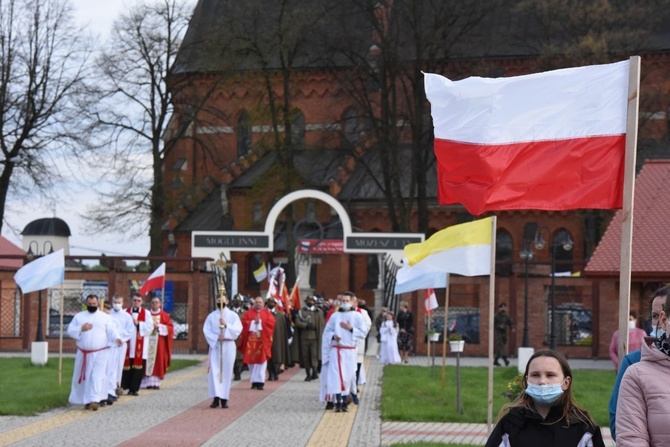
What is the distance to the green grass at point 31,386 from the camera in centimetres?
1938

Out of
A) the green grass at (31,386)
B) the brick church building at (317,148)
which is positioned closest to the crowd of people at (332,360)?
the green grass at (31,386)

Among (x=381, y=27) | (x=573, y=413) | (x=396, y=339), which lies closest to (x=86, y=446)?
(x=573, y=413)

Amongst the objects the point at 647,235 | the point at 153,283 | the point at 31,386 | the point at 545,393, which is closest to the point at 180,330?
the point at 153,283

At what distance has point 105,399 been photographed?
20.6 metres

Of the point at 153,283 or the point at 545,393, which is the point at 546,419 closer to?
the point at 545,393

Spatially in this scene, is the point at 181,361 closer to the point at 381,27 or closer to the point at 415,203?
the point at 381,27

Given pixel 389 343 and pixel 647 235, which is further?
pixel 389 343

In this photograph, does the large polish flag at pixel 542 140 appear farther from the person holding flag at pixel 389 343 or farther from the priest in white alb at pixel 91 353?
the person holding flag at pixel 389 343

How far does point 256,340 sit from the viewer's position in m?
25.7

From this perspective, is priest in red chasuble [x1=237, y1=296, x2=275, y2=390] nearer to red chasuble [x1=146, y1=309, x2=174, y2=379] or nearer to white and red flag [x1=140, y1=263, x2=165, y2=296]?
red chasuble [x1=146, y1=309, x2=174, y2=379]

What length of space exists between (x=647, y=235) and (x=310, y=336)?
25.4 ft

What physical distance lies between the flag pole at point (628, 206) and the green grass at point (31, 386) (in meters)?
11.6

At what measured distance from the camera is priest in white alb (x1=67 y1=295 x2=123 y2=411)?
65.7 ft

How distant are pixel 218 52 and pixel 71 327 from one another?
33.9 meters
